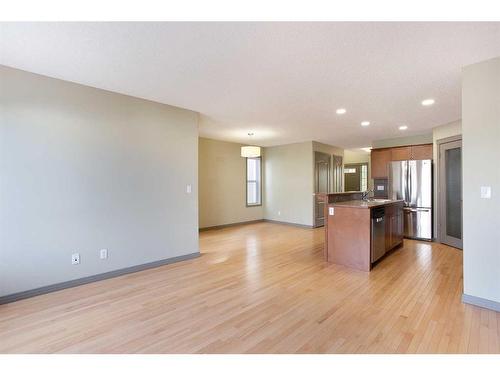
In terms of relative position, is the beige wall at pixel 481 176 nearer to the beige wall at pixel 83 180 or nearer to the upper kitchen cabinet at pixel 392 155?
the upper kitchen cabinet at pixel 392 155

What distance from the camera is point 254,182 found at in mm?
8219

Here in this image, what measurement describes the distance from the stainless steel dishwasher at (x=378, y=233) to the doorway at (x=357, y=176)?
682 cm

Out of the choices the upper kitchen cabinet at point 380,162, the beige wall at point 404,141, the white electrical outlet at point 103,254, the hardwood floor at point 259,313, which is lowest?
the hardwood floor at point 259,313

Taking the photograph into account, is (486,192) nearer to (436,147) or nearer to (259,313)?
(259,313)

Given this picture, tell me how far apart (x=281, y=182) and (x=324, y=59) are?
556cm

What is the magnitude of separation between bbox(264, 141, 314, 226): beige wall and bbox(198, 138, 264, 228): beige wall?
3.01 feet

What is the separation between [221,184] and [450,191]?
531 centimetres

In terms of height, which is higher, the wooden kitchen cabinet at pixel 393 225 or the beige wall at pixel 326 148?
the beige wall at pixel 326 148

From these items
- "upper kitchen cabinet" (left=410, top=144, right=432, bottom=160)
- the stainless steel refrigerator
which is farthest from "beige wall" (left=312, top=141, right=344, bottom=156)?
"upper kitchen cabinet" (left=410, top=144, right=432, bottom=160)

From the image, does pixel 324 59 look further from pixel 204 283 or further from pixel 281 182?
pixel 281 182

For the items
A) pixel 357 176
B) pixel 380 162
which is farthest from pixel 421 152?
pixel 357 176

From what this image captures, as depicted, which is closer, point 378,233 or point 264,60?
point 264,60

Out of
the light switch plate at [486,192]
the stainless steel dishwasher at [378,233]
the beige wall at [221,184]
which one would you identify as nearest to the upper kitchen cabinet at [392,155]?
the stainless steel dishwasher at [378,233]

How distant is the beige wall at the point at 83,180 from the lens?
8.73 feet
